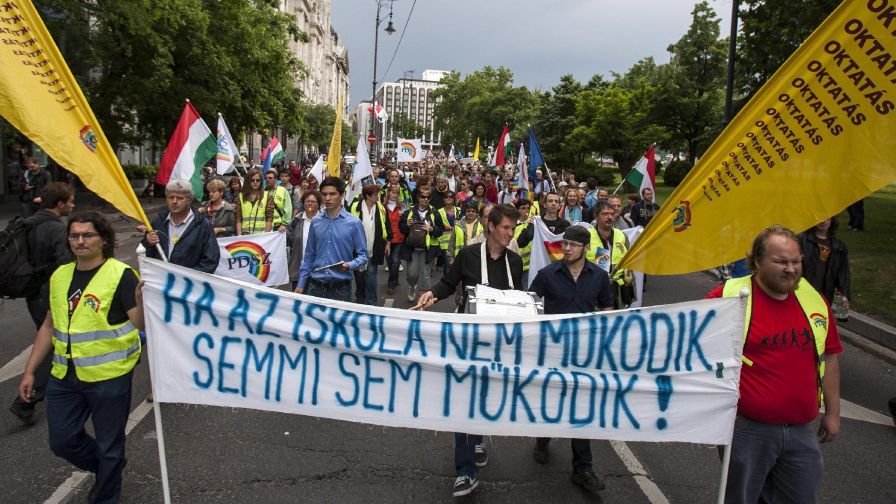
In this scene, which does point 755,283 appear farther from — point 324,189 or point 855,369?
point 855,369

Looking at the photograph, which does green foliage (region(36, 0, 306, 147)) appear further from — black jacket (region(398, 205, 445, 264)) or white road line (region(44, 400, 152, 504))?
white road line (region(44, 400, 152, 504))

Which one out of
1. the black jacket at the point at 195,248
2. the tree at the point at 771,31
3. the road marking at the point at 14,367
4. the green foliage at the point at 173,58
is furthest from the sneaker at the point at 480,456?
the green foliage at the point at 173,58

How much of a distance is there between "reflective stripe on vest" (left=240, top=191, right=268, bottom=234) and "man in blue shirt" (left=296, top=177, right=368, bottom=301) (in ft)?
7.10

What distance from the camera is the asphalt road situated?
3.91 metres

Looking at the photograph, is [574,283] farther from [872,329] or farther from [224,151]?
[224,151]

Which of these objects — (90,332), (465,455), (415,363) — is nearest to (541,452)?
(465,455)

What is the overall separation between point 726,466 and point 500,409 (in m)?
1.09

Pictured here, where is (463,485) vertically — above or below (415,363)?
below

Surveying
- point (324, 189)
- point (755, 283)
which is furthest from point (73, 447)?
point (755, 283)

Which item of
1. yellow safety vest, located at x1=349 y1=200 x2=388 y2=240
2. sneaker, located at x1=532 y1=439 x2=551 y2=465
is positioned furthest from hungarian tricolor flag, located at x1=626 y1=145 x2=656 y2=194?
sneaker, located at x1=532 y1=439 x2=551 y2=465

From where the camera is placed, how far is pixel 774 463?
2.98 metres

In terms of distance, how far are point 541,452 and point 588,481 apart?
0.51 m

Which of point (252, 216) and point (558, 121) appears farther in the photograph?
point (558, 121)

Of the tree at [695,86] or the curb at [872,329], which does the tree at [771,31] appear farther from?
the tree at [695,86]
